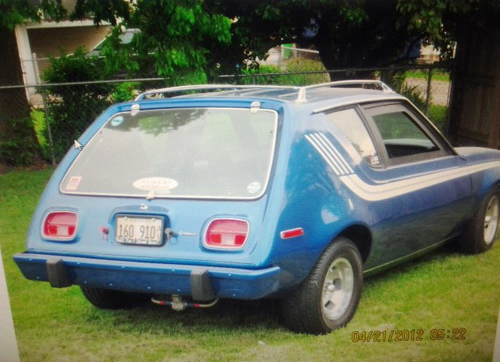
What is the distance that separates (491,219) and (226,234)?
2.10m

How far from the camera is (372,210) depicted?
2.82 meters

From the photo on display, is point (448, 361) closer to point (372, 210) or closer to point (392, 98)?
point (372, 210)

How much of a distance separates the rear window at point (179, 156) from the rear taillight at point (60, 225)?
0.13m

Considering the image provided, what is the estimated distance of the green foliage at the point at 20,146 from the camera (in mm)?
2738

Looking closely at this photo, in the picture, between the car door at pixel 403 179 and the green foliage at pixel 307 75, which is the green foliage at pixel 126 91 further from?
the car door at pixel 403 179

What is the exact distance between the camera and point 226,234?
2.35m

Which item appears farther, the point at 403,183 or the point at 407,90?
the point at 407,90

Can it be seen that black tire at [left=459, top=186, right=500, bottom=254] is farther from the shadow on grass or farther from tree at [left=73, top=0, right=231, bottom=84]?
tree at [left=73, top=0, right=231, bottom=84]

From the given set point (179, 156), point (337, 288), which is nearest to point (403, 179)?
point (337, 288)

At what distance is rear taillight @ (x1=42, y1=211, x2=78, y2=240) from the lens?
2.57 meters

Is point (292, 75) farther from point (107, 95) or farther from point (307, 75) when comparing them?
point (107, 95)

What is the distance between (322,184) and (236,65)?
128 centimetres

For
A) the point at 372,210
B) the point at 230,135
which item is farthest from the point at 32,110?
the point at 372,210
